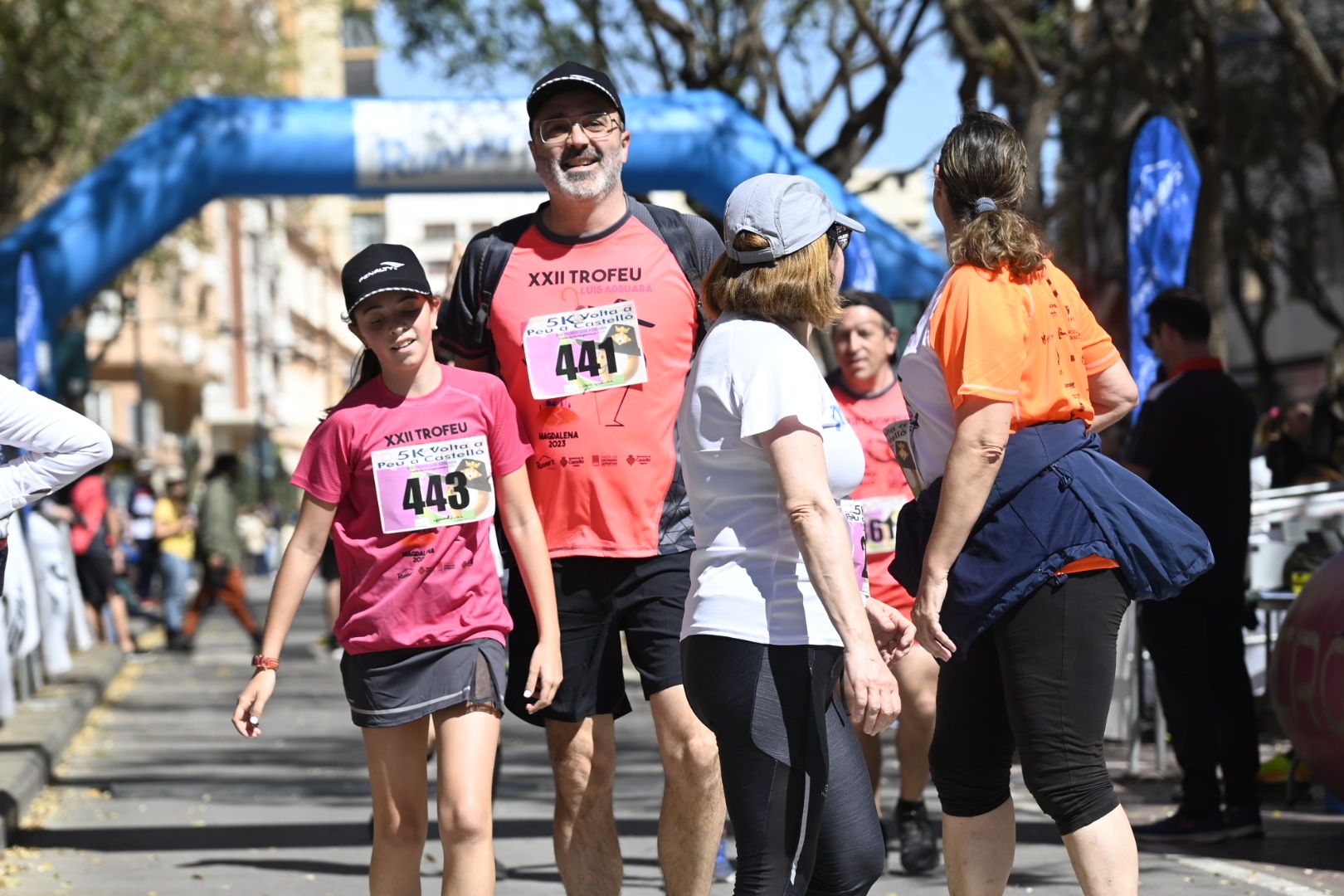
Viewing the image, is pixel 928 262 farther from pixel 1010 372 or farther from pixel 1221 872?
pixel 1010 372

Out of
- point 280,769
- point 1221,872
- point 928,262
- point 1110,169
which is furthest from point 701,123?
point 1110,169

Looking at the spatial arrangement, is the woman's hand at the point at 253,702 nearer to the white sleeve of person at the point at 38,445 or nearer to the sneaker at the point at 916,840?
the white sleeve of person at the point at 38,445

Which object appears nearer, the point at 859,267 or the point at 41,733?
the point at 41,733

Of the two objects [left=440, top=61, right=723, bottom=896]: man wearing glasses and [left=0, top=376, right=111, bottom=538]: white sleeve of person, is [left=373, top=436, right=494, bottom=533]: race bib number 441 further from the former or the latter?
[left=0, top=376, right=111, bottom=538]: white sleeve of person

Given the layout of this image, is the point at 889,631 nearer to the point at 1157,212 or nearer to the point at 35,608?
the point at 1157,212

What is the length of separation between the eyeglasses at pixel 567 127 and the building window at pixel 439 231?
2425 centimetres

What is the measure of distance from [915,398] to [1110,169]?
26645 mm

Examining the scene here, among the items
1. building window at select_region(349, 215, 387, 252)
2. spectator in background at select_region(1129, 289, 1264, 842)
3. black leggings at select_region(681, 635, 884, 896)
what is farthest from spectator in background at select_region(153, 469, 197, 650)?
building window at select_region(349, 215, 387, 252)

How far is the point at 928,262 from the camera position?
12125mm

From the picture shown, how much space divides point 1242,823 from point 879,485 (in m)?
1.94

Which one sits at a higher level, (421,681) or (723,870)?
(421,681)

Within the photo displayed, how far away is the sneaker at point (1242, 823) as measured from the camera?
7.44m

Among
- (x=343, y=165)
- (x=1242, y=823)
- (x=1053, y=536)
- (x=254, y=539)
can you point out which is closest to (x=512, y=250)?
(x=1053, y=536)

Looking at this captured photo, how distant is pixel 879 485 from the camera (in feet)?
23.6
